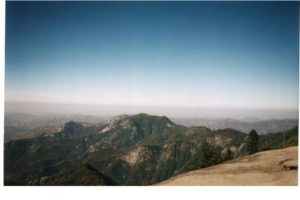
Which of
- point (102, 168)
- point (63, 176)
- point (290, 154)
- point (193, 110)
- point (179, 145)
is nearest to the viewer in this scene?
point (290, 154)

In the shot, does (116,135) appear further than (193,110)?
Yes

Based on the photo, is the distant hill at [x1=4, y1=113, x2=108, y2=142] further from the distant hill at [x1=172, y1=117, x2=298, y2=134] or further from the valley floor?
the distant hill at [x1=172, y1=117, x2=298, y2=134]

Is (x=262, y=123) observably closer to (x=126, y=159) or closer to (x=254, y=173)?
(x=254, y=173)

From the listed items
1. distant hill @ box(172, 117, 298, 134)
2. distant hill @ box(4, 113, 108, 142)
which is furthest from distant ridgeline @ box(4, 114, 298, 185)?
distant hill @ box(172, 117, 298, 134)

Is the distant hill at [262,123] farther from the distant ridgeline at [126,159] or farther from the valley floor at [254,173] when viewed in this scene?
the distant ridgeline at [126,159]

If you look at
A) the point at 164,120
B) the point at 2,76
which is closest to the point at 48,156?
the point at 164,120

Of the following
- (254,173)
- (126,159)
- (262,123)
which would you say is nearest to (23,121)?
(262,123)

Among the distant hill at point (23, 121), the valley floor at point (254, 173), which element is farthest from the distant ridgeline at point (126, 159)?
the valley floor at point (254, 173)
